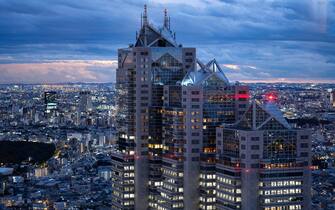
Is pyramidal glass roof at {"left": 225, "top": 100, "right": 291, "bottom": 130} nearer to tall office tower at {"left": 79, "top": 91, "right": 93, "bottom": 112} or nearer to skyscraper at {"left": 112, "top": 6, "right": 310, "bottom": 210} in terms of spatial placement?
skyscraper at {"left": 112, "top": 6, "right": 310, "bottom": 210}

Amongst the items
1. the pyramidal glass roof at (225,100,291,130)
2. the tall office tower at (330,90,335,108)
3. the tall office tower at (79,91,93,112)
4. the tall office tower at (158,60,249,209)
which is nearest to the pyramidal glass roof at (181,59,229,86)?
the tall office tower at (158,60,249,209)

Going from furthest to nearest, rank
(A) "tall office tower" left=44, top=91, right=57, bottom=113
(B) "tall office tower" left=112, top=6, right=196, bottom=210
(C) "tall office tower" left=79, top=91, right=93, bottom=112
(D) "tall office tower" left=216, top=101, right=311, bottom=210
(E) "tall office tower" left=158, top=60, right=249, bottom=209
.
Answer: (A) "tall office tower" left=44, top=91, right=57, bottom=113
(C) "tall office tower" left=79, top=91, right=93, bottom=112
(B) "tall office tower" left=112, top=6, right=196, bottom=210
(E) "tall office tower" left=158, top=60, right=249, bottom=209
(D) "tall office tower" left=216, top=101, right=311, bottom=210

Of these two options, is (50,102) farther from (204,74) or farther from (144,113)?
(204,74)

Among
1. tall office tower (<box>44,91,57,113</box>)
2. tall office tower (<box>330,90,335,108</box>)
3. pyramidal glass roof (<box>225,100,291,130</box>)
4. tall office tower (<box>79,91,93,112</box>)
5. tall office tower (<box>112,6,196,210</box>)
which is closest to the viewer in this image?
pyramidal glass roof (<box>225,100,291,130</box>)

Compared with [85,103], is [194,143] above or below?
below

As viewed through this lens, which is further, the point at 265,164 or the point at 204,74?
the point at 204,74

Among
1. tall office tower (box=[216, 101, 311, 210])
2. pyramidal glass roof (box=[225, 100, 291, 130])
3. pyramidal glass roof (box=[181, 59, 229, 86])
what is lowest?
tall office tower (box=[216, 101, 311, 210])

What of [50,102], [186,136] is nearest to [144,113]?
[186,136]
